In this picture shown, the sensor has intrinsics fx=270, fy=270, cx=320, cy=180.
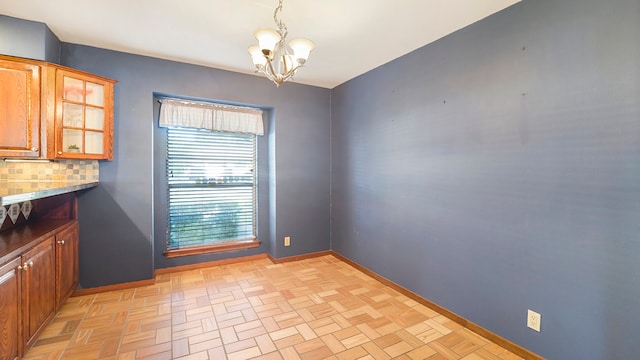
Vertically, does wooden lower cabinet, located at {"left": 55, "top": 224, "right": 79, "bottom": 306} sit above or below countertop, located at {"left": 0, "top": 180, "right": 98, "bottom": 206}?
below

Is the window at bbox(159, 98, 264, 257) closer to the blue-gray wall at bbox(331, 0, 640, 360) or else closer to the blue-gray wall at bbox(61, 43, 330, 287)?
the blue-gray wall at bbox(61, 43, 330, 287)

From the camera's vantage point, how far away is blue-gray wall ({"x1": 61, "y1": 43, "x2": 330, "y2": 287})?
9.05 ft

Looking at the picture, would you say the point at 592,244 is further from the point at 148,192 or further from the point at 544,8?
the point at 148,192

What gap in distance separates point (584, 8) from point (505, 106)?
65 centimetres

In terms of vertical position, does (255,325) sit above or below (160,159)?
below

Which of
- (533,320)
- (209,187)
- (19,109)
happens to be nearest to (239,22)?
(19,109)

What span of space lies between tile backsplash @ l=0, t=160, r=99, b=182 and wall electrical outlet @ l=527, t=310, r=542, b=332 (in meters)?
3.93

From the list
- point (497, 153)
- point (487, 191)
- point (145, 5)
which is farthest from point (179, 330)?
point (497, 153)

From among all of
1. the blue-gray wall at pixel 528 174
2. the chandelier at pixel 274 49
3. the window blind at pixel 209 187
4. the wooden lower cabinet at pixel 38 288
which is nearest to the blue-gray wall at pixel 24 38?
the window blind at pixel 209 187

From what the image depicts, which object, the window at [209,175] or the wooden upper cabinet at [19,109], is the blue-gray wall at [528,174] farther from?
the wooden upper cabinet at [19,109]

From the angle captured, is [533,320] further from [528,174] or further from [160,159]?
[160,159]

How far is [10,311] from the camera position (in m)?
1.58

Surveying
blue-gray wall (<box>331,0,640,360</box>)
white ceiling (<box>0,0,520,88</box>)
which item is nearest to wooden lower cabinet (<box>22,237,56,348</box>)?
white ceiling (<box>0,0,520,88</box>)

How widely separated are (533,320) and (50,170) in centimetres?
419
